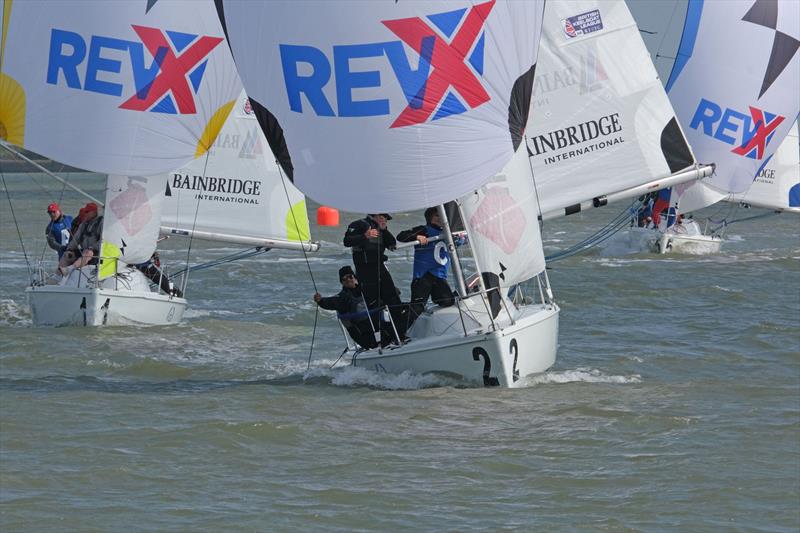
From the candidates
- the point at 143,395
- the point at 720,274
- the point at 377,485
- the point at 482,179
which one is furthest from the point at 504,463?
the point at 720,274

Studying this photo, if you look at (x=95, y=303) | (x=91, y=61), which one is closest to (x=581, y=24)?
(x=91, y=61)

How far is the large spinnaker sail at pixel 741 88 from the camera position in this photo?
70.8 feet

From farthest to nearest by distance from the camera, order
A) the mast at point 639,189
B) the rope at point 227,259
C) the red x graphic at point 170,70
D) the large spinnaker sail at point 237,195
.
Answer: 1. the large spinnaker sail at point 237,195
2. the rope at point 227,259
3. the red x graphic at point 170,70
4. the mast at point 639,189

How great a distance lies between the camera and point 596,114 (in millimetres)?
16547

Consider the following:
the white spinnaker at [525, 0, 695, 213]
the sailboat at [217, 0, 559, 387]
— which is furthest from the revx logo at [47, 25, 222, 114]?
the sailboat at [217, 0, 559, 387]

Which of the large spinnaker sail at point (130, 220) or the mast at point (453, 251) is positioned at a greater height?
the large spinnaker sail at point (130, 220)

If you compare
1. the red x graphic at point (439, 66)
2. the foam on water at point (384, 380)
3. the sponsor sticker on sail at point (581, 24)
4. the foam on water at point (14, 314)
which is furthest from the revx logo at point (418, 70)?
the foam on water at point (14, 314)

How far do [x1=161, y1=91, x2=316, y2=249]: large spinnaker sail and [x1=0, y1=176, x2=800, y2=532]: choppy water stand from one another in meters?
2.50

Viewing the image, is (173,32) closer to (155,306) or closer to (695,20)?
(155,306)

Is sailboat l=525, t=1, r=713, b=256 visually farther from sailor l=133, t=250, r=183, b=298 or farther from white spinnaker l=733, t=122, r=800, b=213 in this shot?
white spinnaker l=733, t=122, r=800, b=213

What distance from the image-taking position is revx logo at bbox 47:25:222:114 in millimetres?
17234

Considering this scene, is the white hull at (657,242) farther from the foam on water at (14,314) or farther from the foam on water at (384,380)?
the foam on water at (384,380)

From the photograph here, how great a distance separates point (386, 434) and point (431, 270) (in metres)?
2.20

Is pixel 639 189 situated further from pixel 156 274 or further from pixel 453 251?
pixel 156 274
